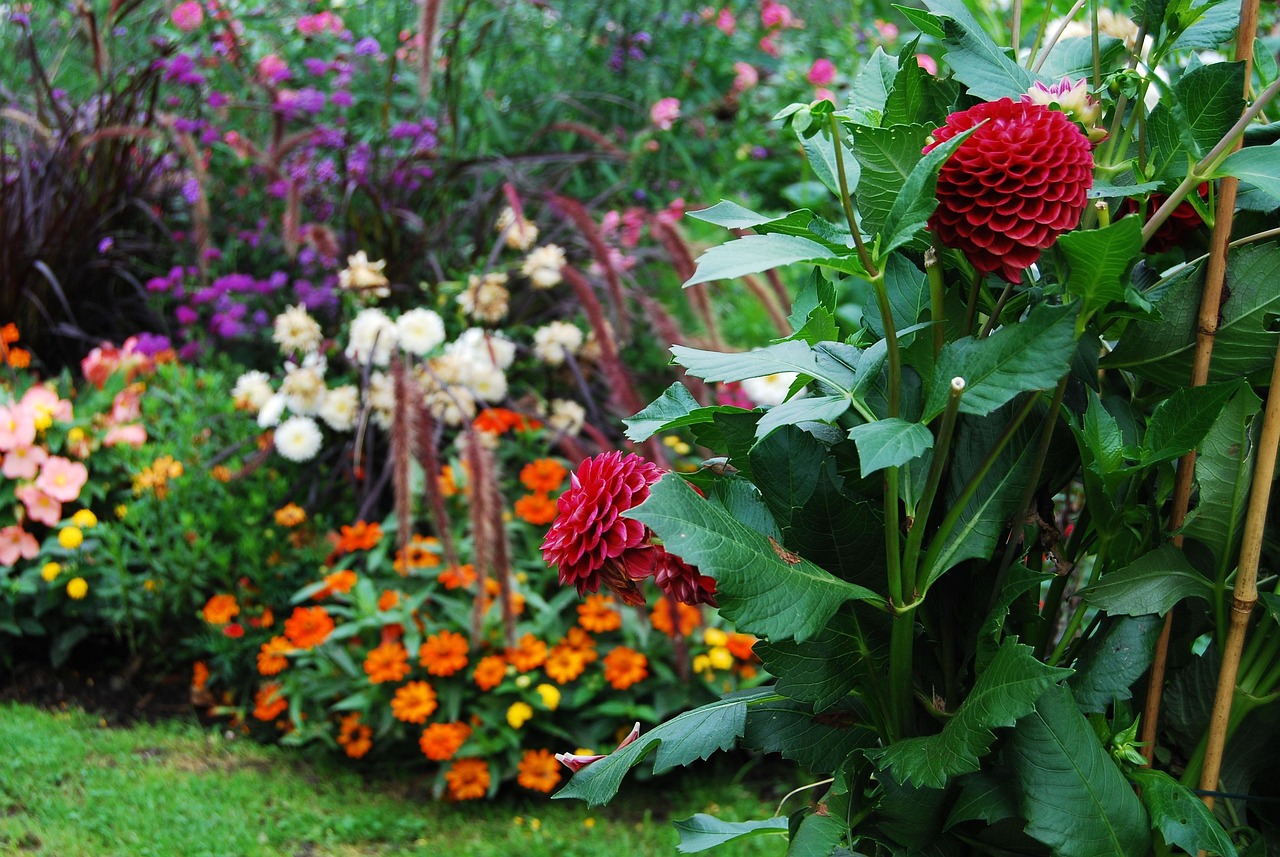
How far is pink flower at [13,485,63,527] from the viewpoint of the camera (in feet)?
8.62

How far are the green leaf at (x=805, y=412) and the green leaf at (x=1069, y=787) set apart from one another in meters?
0.25

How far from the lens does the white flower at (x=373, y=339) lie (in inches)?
106

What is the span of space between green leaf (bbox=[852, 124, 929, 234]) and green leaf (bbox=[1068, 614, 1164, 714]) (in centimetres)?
34

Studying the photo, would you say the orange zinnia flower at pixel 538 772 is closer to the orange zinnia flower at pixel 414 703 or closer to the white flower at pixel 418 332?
the orange zinnia flower at pixel 414 703

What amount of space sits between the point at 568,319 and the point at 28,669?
5.62ft

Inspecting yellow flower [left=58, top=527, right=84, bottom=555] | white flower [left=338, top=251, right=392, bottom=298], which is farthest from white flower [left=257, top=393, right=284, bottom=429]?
yellow flower [left=58, top=527, right=84, bottom=555]

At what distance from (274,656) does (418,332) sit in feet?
2.77

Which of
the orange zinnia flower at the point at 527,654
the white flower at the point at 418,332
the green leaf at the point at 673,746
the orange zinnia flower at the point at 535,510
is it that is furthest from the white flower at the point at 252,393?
the green leaf at the point at 673,746

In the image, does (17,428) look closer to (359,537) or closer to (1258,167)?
(359,537)

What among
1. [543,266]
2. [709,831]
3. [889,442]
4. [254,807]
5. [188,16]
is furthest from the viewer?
[188,16]

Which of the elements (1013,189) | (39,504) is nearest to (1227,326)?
(1013,189)

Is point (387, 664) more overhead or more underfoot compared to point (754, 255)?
more underfoot

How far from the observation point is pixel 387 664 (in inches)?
92.5

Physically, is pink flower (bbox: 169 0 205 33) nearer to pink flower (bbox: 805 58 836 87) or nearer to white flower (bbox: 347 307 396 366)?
white flower (bbox: 347 307 396 366)
